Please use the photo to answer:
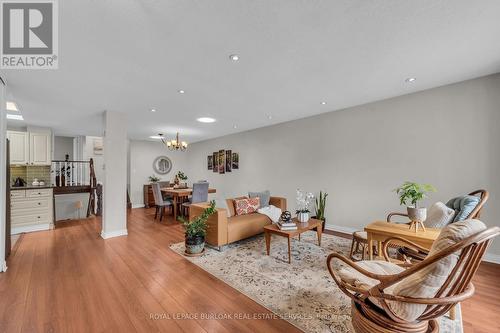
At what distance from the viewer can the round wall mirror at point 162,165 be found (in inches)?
327

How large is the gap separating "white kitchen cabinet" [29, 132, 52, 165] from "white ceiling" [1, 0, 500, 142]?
1.49 metres

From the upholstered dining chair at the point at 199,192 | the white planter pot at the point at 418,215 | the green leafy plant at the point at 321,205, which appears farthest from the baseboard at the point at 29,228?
the white planter pot at the point at 418,215

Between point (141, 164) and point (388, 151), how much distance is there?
25.6ft

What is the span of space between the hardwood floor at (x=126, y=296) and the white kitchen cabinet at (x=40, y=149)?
8.24 feet

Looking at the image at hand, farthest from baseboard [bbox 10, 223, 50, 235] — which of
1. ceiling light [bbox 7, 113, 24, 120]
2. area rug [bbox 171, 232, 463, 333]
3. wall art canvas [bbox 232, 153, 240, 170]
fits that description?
wall art canvas [bbox 232, 153, 240, 170]

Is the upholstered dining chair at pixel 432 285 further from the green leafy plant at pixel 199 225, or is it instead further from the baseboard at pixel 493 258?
the baseboard at pixel 493 258

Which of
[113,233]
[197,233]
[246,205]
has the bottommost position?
[113,233]

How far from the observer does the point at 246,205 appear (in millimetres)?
4137

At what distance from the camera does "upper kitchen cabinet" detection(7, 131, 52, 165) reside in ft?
15.6

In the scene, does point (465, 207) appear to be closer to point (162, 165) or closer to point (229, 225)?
point (229, 225)

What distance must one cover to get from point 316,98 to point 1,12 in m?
3.69

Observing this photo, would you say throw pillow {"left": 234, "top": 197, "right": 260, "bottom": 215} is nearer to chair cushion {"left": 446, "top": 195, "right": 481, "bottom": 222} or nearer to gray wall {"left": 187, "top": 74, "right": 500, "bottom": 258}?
gray wall {"left": 187, "top": 74, "right": 500, "bottom": 258}

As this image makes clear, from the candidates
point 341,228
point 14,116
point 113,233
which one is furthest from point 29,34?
point 341,228

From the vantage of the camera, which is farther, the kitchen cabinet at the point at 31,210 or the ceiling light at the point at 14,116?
the ceiling light at the point at 14,116
